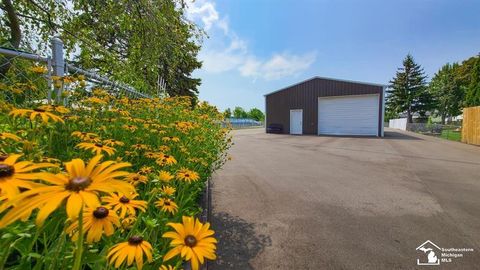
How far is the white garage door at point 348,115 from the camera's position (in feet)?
65.4

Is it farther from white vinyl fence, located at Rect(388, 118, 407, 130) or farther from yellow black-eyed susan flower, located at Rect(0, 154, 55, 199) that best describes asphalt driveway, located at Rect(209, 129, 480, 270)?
white vinyl fence, located at Rect(388, 118, 407, 130)

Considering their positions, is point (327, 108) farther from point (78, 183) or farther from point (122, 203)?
point (78, 183)

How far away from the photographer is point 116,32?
5594mm

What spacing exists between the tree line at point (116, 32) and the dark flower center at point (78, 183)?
415 centimetres

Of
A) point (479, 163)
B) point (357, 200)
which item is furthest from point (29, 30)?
point (479, 163)

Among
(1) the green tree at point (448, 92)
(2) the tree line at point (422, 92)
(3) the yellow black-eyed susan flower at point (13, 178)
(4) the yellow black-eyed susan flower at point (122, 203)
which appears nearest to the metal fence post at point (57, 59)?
(4) the yellow black-eyed susan flower at point (122, 203)

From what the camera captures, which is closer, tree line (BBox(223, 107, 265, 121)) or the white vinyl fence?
the white vinyl fence

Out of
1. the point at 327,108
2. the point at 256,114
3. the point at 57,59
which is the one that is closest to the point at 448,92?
the point at 256,114

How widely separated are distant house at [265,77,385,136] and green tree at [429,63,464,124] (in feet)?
109

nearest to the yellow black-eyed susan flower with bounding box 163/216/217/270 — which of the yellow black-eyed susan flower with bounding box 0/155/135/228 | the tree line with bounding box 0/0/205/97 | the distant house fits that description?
the yellow black-eyed susan flower with bounding box 0/155/135/228

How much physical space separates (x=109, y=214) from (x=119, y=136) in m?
1.82

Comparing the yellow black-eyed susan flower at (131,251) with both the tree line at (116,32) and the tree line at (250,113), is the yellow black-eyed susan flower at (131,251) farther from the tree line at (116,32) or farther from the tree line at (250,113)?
the tree line at (250,113)

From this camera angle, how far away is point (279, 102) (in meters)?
24.6

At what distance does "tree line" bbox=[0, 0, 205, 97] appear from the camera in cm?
458
